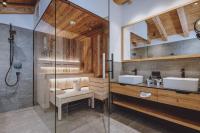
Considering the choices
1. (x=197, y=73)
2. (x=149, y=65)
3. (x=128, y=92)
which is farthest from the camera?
(x=149, y=65)

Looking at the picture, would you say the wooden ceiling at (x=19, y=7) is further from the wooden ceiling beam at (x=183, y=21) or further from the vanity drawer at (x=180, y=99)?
the vanity drawer at (x=180, y=99)

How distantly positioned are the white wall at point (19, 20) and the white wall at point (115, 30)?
2068mm

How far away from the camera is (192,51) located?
6.86 feet

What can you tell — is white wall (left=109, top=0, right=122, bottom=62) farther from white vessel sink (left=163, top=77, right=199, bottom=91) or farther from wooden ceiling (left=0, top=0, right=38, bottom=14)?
wooden ceiling (left=0, top=0, right=38, bottom=14)

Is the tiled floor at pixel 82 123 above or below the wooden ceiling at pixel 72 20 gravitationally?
below

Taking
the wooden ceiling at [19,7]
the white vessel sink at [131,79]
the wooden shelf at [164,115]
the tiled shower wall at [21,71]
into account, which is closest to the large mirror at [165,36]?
the white vessel sink at [131,79]

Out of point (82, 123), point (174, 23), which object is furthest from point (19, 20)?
point (174, 23)

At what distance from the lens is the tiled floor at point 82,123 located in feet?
6.95

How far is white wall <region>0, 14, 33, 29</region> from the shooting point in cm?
281

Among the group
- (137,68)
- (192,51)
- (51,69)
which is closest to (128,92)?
(137,68)

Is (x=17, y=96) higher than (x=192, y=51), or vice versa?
(x=192, y=51)

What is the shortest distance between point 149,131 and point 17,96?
3.01m

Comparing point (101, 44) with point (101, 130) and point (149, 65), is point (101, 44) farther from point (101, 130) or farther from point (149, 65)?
point (101, 130)

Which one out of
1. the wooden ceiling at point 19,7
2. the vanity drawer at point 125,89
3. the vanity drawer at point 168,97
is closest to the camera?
the vanity drawer at point 168,97
